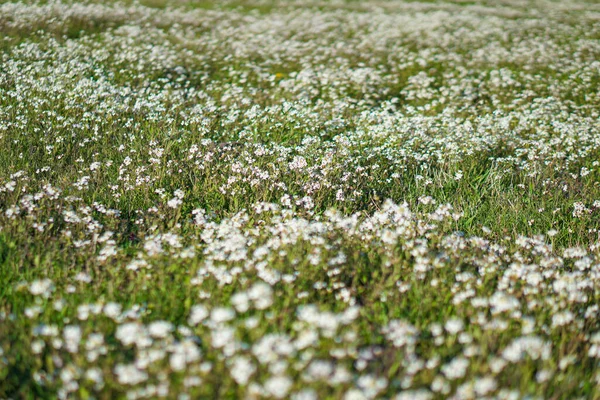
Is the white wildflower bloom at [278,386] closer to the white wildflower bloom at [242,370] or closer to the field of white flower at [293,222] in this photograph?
the field of white flower at [293,222]

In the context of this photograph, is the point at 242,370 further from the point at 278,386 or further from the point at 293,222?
the point at 293,222

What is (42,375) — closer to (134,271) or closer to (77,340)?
(77,340)

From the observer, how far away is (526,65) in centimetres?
1159

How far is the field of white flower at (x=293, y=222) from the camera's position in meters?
2.62

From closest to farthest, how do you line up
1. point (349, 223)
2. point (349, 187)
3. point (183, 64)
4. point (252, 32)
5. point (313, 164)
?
1. point (349, 223)
2. point (349, 187)
3. point (313, 164)
4. point (183, 64)
5. point (252, 32)

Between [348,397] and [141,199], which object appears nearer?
[348,397]

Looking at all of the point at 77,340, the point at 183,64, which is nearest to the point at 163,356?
the point at 77,340

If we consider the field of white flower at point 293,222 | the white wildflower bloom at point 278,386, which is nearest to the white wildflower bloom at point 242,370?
the field of white flower at point 293,222

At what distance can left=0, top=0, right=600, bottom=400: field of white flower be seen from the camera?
262 cm

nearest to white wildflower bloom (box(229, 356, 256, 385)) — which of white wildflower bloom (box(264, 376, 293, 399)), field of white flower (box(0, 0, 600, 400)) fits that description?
field of white flower (box(0, 0, 600, 400))

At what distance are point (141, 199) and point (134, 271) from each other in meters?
1.32

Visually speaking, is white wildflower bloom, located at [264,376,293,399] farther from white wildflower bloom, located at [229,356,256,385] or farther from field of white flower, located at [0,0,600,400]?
white wildflower bloom, located at [229,356,256,385]

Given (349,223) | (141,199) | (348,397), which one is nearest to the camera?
(348,397)

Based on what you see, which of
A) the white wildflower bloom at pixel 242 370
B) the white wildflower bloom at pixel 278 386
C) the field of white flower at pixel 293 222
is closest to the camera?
the white wildflower bloom at pixel 278 386
